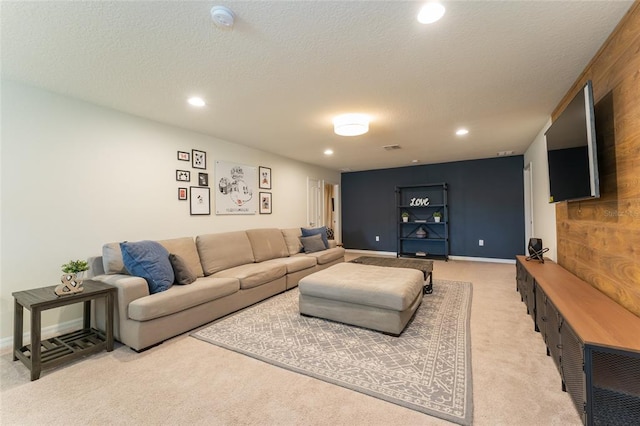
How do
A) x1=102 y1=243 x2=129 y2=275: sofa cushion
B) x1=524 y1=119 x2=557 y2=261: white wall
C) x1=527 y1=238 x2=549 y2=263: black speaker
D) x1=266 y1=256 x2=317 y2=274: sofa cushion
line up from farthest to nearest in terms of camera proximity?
1. x1=266 y1=256 x2=317 y2=274: sofa cushion
2. x1=524 y1=119 x2=557 y2=261: white wall
3. x1=527 y1=238 x2=549 y2=263: black speaker
4. x1=102 y1=243 x2=129 y2=275: sofa cushion

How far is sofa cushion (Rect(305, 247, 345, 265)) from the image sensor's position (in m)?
4.78

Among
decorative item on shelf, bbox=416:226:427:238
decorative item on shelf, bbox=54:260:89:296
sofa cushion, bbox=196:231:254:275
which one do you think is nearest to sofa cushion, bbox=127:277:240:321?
decorative item on shelf, bbox=54:260:89:296

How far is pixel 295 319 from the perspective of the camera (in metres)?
2.94

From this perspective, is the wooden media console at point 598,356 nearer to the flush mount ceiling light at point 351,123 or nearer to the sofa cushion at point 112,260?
the flush mount ceiling light at point 351,123

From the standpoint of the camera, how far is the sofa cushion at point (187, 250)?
3.21 meters

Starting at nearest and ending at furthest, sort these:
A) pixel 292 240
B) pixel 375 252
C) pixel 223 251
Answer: pixel 223 251
pixel 292 240
pixel 375 252

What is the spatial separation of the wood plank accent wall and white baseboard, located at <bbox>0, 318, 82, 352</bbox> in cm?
449

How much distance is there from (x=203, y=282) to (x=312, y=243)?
2499mm

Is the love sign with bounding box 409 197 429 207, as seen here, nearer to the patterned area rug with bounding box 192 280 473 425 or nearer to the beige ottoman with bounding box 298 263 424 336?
the patterned area rug with bounding box 192 280 473 425

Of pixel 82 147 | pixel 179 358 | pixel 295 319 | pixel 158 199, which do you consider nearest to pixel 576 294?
pixel 295 319

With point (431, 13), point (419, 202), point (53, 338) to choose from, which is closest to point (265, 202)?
point (53, 338)

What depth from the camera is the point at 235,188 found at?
4508 mm

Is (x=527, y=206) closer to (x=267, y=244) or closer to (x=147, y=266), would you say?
(x=267, y=244)

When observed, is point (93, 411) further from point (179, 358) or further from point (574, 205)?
point (574, 205)
